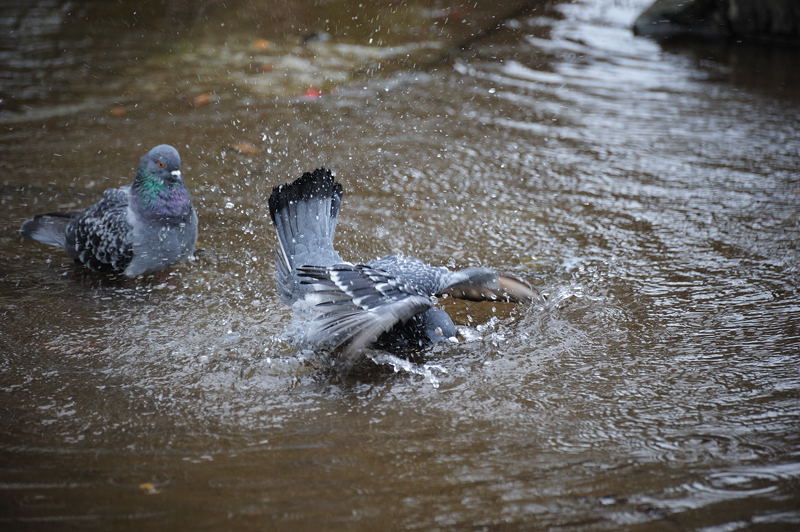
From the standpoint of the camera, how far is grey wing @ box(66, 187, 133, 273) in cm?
439

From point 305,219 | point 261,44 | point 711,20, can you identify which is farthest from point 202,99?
point 711,20

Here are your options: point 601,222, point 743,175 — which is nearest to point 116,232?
point 601,222

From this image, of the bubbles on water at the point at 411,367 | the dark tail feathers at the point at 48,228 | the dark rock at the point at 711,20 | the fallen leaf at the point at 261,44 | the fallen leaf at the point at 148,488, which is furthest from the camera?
the dark rock at the point at 711,20

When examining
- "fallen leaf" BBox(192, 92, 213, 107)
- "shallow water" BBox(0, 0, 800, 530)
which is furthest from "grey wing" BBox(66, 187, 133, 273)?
"fallen leaf" BBox(192, 92, 213, 107)

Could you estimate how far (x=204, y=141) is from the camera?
19.4ft

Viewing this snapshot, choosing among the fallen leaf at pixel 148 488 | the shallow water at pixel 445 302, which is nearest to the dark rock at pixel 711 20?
the shallow water at pixel 445 302

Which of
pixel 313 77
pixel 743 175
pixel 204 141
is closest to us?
pixel 743 175

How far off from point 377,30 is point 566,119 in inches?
116

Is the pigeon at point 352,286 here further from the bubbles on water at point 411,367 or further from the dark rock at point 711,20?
the dark rock at point 711,20

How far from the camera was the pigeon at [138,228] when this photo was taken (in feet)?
14.4

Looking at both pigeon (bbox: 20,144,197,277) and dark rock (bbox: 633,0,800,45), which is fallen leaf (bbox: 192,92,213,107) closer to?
pigeon (bbox: 20,144,197,277)

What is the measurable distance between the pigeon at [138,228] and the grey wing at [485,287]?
1.61 m

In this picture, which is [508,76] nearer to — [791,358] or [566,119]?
[566,119]

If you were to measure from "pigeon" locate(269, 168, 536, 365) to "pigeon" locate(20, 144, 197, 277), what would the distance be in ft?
2.09
